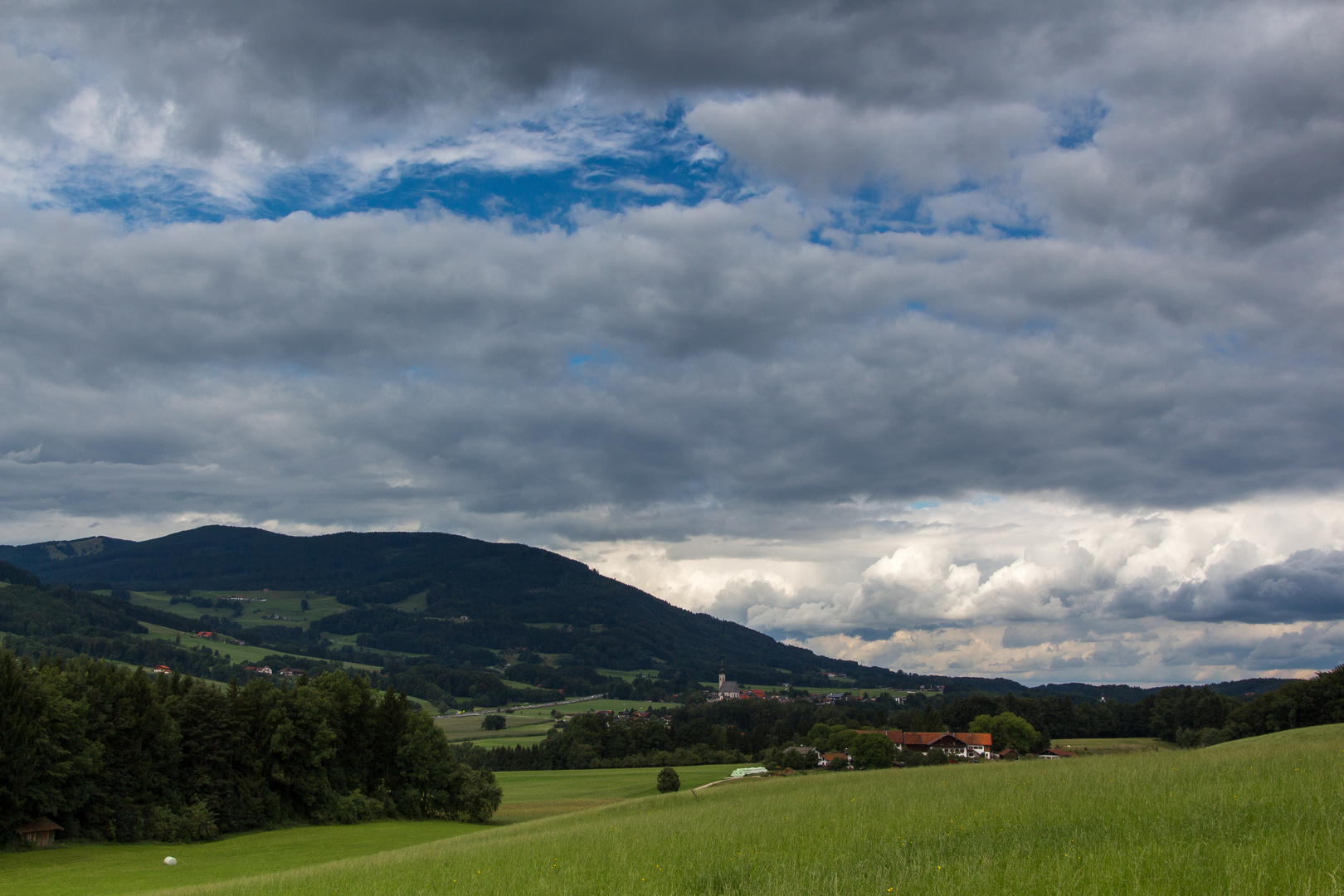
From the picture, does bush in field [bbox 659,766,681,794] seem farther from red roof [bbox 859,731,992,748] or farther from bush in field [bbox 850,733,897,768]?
red roof [bbox 859,731,992,748]

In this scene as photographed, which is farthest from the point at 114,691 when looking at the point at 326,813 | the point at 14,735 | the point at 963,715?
the point at 963,715

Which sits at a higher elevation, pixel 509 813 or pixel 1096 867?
pixel 1096 867

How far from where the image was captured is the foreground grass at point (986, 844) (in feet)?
30.6

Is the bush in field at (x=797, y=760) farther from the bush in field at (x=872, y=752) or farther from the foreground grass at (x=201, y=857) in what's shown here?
the foreground grass at (x=201, y=857)

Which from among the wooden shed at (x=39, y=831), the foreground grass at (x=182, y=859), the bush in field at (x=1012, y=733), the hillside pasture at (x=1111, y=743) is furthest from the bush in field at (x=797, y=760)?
the wooden shed at (x=39, y=831)

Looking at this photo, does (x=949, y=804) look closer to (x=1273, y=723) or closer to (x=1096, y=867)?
(x=1096, y=867)

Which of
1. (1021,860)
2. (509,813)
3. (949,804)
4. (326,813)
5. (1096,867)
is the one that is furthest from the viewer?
(509,813)

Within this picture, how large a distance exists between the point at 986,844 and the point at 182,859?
5391cm

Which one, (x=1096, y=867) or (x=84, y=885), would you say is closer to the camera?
(x=1096, y=867)

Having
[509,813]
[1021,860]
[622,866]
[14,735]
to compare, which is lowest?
[509,813]

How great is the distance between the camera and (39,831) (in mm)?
49344

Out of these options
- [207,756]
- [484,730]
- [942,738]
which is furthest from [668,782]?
[484,730]

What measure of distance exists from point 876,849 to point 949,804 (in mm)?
5079

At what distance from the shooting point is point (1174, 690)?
145 meters
